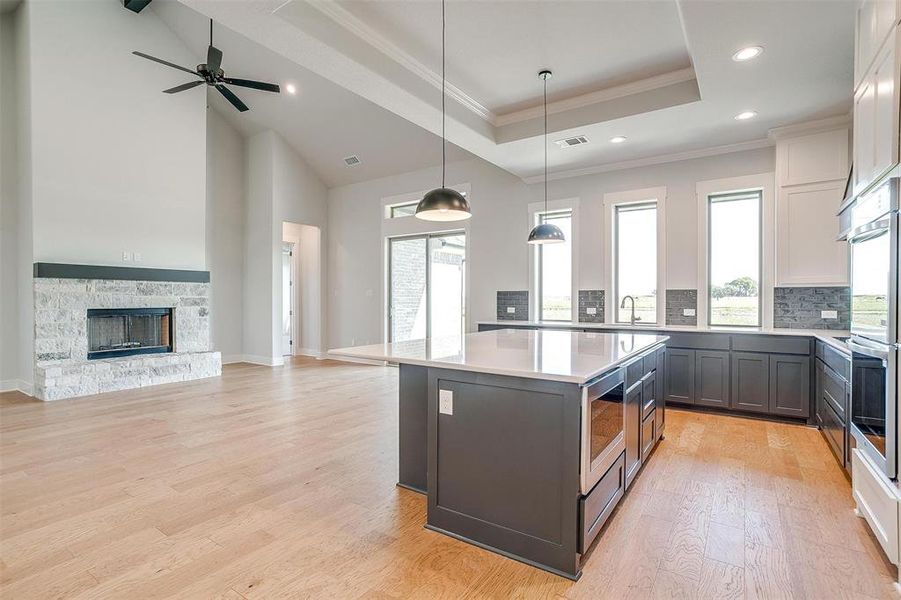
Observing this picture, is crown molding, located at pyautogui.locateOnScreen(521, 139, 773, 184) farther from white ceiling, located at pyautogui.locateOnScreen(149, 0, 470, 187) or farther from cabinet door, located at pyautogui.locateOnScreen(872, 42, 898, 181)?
cabinet door, located at pyautogui.locateOnScreen(872, 42, 898, 181)

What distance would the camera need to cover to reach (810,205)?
173 inches

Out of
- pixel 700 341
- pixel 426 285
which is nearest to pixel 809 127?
pixel 700 341

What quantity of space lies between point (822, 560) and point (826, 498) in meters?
0.82

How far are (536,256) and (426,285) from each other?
6.81 feet

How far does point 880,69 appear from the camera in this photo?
7.33 feet

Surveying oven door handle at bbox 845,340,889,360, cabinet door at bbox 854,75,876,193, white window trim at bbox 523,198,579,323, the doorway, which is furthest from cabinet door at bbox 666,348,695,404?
the doorway

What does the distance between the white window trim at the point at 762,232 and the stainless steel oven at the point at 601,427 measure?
331 centimetres

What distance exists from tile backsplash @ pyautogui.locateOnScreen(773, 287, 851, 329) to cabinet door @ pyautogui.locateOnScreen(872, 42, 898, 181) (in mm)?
2787

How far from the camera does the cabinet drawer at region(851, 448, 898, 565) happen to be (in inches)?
77.4

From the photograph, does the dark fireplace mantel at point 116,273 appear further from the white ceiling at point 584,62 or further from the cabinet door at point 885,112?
the cabinet door at point 885,112

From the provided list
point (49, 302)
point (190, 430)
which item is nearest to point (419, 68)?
point (190, 430)

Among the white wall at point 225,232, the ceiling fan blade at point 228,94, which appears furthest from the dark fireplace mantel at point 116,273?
the ceiling fan blade at point 228,94

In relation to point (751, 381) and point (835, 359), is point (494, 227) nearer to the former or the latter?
point (751, 381)

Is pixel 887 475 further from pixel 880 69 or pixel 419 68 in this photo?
pixel 419 68
